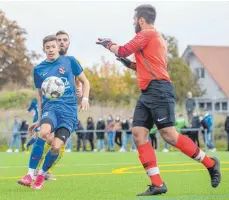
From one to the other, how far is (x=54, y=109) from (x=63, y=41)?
180 cm

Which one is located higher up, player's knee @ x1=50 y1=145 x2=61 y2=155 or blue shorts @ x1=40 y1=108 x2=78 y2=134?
blue shorts @ x1=40 y1=108 x2=78 y2=134

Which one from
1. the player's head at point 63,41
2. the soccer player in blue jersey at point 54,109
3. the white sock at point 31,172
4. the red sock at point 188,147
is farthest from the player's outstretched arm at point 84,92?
the red sock at point 188,147

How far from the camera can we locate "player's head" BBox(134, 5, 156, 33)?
8.42 metres

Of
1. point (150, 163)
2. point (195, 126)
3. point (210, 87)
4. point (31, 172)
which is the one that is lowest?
point (195, 126)

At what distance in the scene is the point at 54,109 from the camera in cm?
945

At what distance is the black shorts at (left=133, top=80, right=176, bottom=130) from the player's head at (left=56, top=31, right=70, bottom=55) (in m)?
2.70

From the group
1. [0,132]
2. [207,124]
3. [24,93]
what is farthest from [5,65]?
[207,124]

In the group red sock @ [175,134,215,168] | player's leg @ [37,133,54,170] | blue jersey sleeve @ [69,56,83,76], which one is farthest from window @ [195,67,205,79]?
red sock @ [175,134,215,168]

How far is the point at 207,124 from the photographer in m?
29.4

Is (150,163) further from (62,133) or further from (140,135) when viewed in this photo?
(62,133)

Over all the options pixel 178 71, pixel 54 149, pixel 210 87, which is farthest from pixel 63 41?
pixel 210 87

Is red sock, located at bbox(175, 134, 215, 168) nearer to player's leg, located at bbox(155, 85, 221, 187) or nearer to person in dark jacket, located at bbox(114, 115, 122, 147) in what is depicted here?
player's leg, located at bbox(155, 85, 221, 187)

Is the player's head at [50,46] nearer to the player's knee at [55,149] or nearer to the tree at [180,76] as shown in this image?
the player's knee at [55,149]

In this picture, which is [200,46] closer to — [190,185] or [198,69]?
[198,69]
